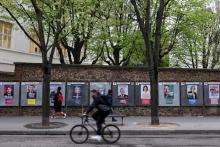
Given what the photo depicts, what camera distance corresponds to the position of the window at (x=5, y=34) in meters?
32.5

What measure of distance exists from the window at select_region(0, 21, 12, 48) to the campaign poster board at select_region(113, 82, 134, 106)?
13.8 meters

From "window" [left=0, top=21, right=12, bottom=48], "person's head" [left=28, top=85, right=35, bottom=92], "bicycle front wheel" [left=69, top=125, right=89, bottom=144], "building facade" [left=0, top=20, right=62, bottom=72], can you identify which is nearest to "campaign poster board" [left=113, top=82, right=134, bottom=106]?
"person's head" [left=28, top=85, right=35, bottom=92]

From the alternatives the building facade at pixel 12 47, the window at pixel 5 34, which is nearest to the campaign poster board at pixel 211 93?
the building facade at pixel 12 47

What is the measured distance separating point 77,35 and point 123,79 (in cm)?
653

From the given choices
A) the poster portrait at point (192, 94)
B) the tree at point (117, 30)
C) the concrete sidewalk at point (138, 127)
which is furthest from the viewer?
the tree at point (117, 30)

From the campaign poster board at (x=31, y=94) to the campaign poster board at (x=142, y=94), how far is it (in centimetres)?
583

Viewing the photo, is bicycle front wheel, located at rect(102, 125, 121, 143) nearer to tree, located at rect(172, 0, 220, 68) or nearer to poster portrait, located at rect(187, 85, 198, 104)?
poster portrait, located at rect(187, 85, 198, 104)

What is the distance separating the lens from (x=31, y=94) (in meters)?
22.7

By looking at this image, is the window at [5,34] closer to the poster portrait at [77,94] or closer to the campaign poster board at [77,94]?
the campaign poster board at [77,94]

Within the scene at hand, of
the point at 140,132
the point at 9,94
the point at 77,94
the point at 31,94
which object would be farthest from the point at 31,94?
the point at 140,132

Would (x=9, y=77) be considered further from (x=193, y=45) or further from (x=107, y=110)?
(x=193, y=45)

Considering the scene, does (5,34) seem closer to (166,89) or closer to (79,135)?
(166,89)

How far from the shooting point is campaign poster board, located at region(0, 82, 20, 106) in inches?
888

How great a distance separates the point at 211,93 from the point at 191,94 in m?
1.26
